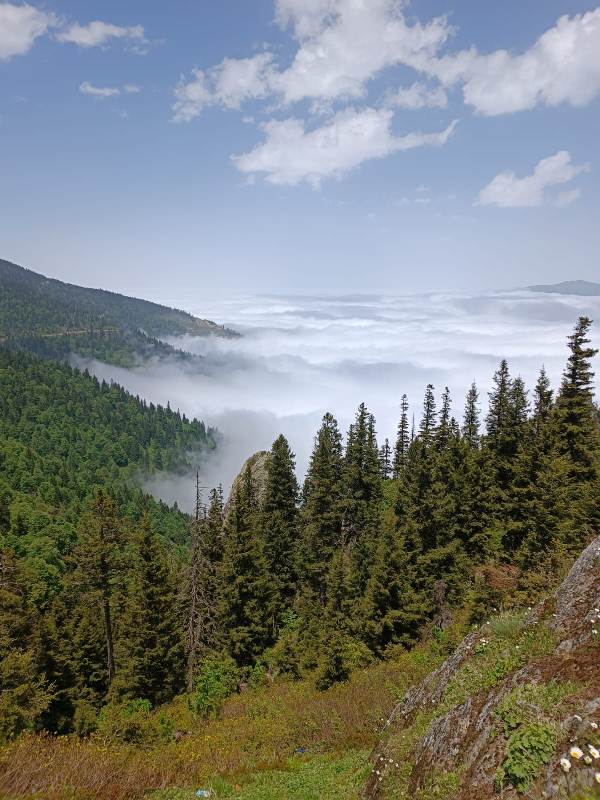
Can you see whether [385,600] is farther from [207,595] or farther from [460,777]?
[460,777]

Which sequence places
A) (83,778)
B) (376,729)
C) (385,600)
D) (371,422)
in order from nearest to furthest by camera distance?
(83,778) → (376,729) → (385,600) → (371,422)

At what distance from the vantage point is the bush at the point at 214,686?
2684cm

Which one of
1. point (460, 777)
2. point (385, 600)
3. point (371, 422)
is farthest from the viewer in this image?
point (371, 422)


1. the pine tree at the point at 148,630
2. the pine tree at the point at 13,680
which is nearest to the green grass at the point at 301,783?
the pine tree at the point at 13,680

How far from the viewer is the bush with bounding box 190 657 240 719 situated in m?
26.8

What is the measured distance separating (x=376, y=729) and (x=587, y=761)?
11.0 m

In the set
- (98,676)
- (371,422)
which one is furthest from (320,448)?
(98,676)

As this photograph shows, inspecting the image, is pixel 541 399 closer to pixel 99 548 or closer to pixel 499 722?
pixel 99 548

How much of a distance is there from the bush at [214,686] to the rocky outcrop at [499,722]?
19727 mm

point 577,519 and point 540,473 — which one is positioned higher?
point 540,473

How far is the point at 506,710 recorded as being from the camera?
7.18m

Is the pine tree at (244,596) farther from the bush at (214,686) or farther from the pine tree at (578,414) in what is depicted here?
the pine tree at (578,414)

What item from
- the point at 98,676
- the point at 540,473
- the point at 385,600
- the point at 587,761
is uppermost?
the point at 587,761

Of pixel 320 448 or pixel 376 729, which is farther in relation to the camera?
pixel 320 448
